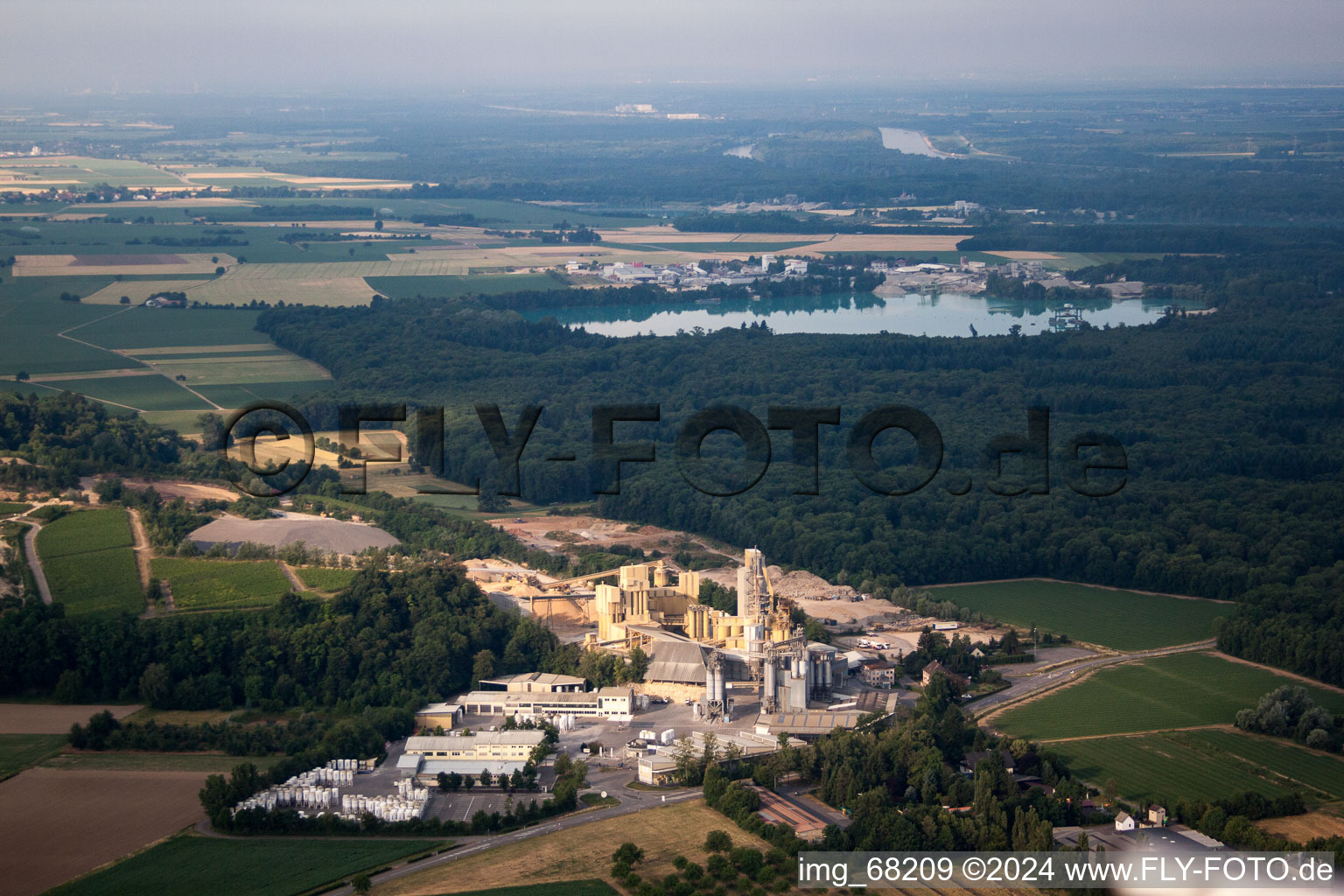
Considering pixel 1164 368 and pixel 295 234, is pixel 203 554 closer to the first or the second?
pixel 1164 368

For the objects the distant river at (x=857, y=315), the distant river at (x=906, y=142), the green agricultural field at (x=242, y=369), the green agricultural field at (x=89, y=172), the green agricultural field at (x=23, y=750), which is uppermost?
the distant river at (x=906, y=142)

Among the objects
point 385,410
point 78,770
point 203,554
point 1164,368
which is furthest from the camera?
point 1164,368

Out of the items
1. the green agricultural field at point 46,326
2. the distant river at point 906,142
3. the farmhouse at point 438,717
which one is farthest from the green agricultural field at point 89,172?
the farmhouse at point 438,717

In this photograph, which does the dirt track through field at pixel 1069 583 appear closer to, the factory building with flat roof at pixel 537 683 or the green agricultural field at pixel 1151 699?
the green agricultural field at pixel 1151 699

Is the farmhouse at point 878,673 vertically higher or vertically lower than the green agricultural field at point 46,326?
Answer: lower

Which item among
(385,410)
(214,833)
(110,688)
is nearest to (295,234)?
(385,410)

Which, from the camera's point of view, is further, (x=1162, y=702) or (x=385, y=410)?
(x=385, y=410)
